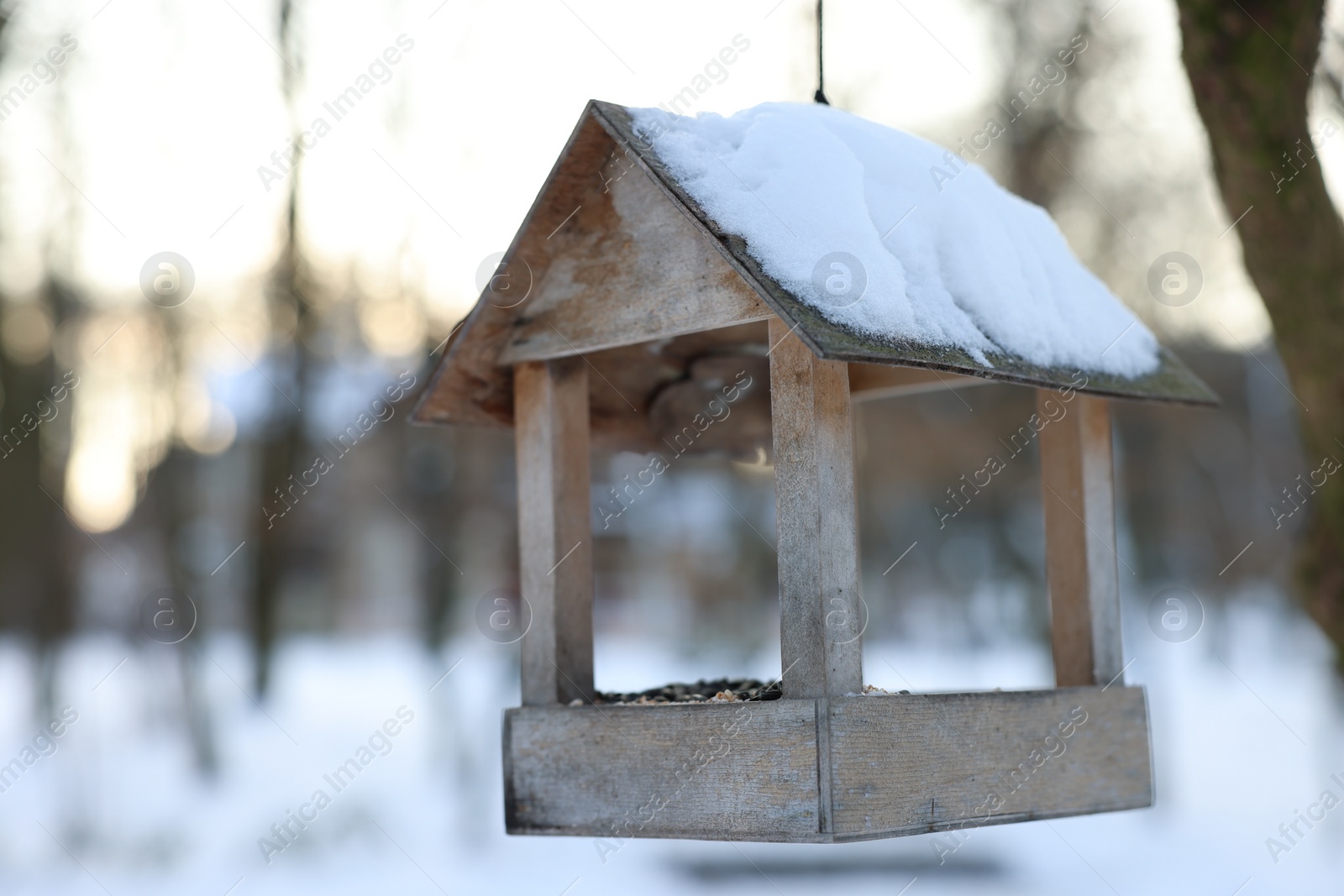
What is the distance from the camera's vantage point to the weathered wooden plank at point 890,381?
3642 mm

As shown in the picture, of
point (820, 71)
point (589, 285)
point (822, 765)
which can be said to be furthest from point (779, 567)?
point (820, 71)

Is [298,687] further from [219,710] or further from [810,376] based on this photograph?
[810,376]

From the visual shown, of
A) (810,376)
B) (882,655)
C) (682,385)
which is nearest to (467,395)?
(682,385)

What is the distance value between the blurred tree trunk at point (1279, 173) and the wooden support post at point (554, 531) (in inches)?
76.5

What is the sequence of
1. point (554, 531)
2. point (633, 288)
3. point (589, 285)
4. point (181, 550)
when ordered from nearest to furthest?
point (633, 288), point (589, 285), point (554, 531), point (181, 550)

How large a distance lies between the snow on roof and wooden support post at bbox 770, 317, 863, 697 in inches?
6.7

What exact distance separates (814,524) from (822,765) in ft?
1.48

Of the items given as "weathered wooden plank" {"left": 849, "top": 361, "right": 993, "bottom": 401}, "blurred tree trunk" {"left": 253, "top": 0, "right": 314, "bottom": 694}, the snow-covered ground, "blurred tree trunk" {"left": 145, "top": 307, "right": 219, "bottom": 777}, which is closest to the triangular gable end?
"weathered wooden plank" {"left": 849, "top": 361, "right": 993, "bottom": 401}

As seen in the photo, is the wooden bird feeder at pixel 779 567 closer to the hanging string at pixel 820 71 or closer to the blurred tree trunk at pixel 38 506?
the hanging string at pixel 820 71

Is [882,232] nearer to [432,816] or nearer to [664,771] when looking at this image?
[664,771]

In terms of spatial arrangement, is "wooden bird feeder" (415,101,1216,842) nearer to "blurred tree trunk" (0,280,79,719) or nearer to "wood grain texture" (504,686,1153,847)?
"wood grain texture" (504,686,1153,847)

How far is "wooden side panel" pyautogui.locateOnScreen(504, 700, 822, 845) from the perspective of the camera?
2.37m

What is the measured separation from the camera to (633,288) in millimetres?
2797

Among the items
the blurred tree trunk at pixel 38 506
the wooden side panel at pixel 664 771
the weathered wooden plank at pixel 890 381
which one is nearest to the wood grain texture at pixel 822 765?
the wooden side panel at pixel 664 771
